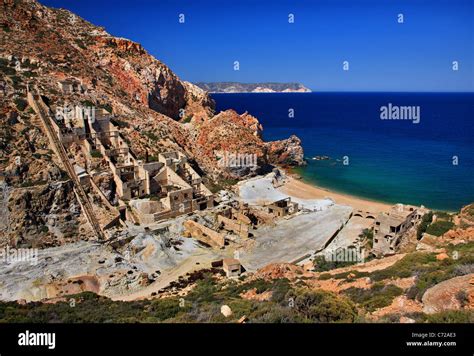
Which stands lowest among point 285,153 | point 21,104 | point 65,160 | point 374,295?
point 374,295

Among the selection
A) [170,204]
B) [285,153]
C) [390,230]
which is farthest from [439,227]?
[285,153]

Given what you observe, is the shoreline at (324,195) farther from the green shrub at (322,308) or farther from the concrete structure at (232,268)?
the green shrub at (322,308)

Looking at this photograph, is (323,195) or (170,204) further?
(323,195)

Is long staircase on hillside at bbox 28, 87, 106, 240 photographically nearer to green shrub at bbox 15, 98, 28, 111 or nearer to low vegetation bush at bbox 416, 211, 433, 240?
green shrub at bbox 15, 98, 28, 111

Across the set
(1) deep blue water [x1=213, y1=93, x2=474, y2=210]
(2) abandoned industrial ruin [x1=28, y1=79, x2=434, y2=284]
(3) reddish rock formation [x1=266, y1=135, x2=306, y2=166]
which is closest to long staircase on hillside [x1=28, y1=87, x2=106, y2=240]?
(2) abandoned industrial ruin [x1=28, y1=79, x2=434, y2=284]

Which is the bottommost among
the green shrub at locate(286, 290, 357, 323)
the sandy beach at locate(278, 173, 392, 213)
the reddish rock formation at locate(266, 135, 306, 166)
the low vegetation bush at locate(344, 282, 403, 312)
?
the sandy beach at locate(278, 173, 392, 213)

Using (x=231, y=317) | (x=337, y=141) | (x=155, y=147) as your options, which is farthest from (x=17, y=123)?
(x=337, y=141)

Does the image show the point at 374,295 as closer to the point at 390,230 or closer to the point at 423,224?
the point at 390,230
